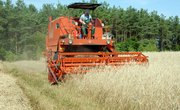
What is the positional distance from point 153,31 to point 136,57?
67.7 metres

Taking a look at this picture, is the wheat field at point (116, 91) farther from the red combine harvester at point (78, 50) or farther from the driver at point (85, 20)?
the driver at point (85, 20)

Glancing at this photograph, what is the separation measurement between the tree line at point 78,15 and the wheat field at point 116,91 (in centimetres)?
1294

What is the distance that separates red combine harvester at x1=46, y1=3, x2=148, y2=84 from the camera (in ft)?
35.7

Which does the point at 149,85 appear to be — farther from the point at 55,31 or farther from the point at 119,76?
the point at 55,31

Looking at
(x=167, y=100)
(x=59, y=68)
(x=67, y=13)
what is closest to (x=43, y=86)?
(x=59, y=68)

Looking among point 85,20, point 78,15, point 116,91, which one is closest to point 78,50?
point 85,20

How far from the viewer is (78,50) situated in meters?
12.7

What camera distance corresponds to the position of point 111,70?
9.77 metres

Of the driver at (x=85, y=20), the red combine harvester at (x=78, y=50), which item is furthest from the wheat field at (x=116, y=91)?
the driver at (x=85, y=20)

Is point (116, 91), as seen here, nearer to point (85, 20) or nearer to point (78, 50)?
point (78, 50)

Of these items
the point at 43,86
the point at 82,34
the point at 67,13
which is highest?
the point at 67,13

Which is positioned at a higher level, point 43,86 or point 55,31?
point 55,31

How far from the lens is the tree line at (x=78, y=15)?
4072 centimetres

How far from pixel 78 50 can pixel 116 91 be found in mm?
4891
